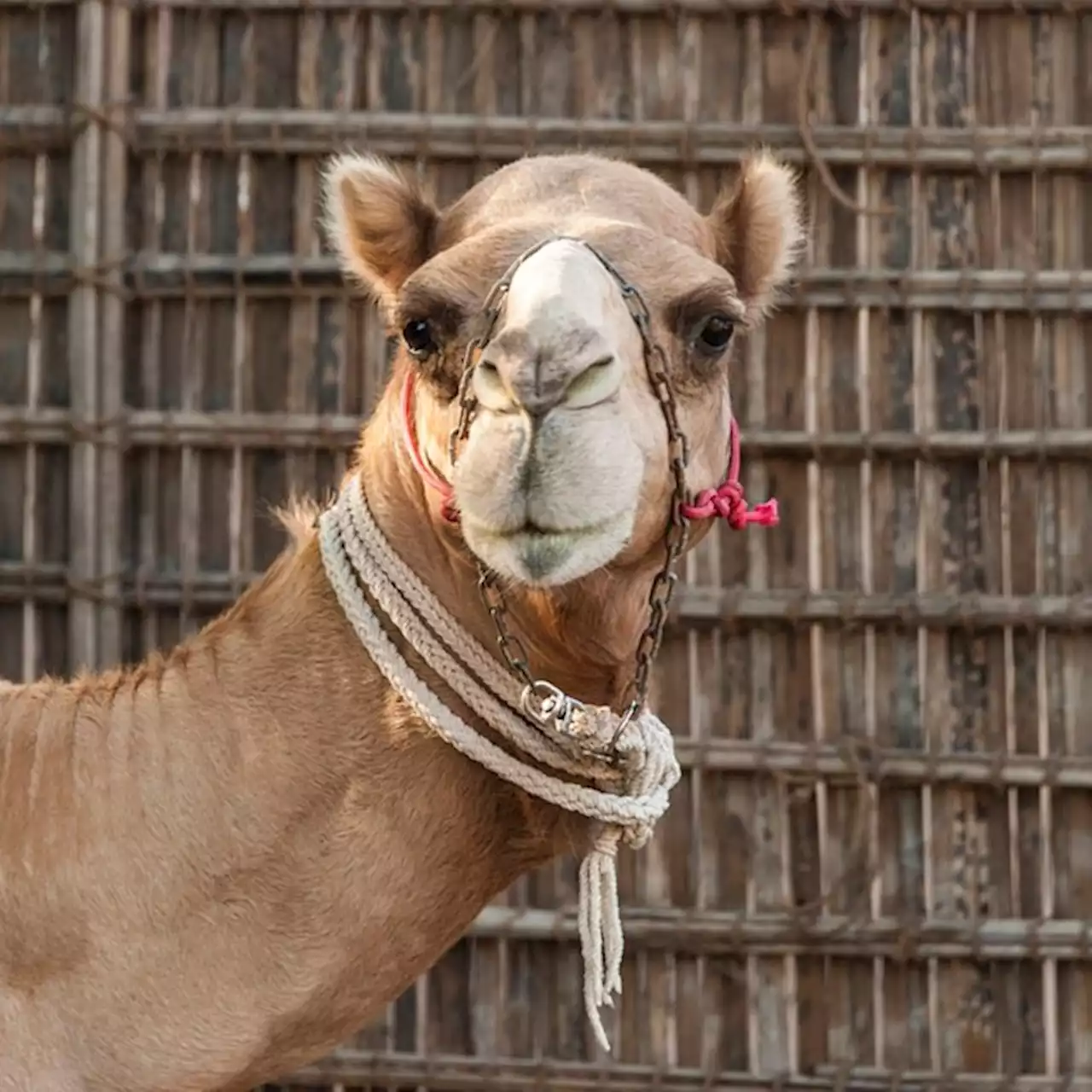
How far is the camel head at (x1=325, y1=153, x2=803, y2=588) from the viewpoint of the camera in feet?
4.92

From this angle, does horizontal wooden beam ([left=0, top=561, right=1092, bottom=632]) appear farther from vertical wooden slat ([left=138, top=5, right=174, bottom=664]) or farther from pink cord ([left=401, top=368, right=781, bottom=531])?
pink cord ([left=401, top=368, right=781, bottom=531])

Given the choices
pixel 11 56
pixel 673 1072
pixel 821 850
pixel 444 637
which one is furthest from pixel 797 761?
pixel 11 56

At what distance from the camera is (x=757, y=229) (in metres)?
2.09

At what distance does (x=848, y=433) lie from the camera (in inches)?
151

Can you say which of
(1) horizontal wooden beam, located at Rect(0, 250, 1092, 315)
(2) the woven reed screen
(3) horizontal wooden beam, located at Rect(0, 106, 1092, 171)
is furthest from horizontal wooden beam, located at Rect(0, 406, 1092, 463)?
(3) horizontal wooden beam, located at Rect(0, 106, 1092, 171)

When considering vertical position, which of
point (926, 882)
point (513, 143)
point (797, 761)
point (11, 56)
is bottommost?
point (926, 882)

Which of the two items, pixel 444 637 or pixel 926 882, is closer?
pixel 444 637

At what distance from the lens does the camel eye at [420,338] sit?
1778 millimetres

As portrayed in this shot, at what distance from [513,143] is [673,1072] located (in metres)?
2.52

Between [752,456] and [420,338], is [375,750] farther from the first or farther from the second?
[752,456]

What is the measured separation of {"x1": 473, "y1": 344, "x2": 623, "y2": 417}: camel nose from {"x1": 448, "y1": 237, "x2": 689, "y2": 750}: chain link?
0.10 meters

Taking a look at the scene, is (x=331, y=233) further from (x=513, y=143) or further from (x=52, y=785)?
(x=513, y=143)

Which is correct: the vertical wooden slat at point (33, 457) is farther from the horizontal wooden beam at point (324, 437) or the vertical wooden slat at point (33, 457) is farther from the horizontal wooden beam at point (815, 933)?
the horizontal wooden beam at point (815, 933)

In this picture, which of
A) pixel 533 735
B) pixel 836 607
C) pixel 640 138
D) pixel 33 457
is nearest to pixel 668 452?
pixel 533 735
